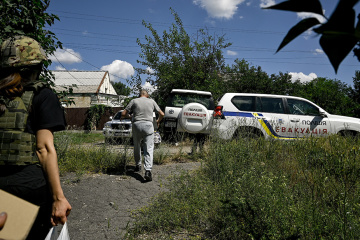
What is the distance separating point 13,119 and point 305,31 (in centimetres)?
163

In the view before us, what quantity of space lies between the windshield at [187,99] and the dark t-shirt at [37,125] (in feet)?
26.6

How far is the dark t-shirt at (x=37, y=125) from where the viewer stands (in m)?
1.59

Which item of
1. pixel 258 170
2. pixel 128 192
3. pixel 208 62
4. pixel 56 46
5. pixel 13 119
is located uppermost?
pixel 208 62

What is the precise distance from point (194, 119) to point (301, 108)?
3.24 metres

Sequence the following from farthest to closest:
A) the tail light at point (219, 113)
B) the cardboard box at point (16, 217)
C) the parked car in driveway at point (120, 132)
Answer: the tail light at point (219, 113) → the parked car in driveway at point (120, 132) → the cardboard box at point (16, 217)

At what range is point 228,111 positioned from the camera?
7.75 m

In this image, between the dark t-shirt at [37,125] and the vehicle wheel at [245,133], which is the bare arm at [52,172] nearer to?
the dark t-shirt at [37,125]

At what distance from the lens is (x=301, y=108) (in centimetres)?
801

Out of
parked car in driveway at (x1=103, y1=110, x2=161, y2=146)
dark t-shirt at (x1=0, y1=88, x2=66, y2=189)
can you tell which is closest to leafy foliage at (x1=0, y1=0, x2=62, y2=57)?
parked car in driveway at (x1=103, y1=110, x2=161, y2=146)

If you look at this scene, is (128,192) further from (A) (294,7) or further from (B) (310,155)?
(A) (294,7)

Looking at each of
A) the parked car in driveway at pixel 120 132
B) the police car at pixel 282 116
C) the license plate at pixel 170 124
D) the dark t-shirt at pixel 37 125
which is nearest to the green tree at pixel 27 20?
the parked car in driveway at pixel 120 132

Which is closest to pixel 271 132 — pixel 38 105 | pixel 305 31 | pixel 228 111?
pixel 228 111

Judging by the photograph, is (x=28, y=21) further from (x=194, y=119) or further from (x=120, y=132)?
(x=120, y=132)

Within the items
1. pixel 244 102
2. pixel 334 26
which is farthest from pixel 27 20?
pixel 244 102
